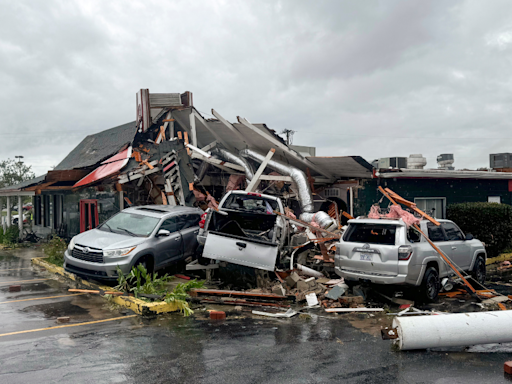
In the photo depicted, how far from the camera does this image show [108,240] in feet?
33.1

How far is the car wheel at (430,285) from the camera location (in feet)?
28.6

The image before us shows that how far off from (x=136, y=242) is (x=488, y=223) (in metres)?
12.5

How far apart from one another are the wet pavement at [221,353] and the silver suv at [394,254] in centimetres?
100

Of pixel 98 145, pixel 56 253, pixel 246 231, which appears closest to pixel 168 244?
pixel 246 231

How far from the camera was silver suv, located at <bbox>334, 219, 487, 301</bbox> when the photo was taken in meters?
8.42

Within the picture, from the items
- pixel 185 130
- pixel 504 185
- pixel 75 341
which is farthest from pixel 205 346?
pixel 504 185

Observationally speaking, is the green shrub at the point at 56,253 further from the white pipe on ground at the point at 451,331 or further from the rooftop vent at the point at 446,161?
the rooftop vent at the point at 446,161

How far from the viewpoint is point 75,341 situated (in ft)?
20.8

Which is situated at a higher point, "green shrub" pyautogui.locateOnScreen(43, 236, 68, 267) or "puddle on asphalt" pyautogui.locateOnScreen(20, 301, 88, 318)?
"green shrub" pyautogui.locateOnScreen(43, 236, 68, 267)

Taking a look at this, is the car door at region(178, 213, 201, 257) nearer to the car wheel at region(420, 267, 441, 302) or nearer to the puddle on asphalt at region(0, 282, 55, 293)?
the puddle on asphalt at region(0, 282, 55, 293)

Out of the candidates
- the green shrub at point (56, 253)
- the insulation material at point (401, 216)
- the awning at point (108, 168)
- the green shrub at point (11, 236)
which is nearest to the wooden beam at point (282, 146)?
the awning at point (108, 168)

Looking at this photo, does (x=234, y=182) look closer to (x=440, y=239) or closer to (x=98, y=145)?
(x=440, y=239)

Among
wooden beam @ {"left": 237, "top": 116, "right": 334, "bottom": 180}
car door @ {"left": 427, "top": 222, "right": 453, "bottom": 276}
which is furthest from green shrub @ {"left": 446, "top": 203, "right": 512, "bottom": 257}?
car door @ {"left": 427, "top": 222, "right": 453, "bottom": 276}

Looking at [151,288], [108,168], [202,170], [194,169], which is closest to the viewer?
[151,288]
